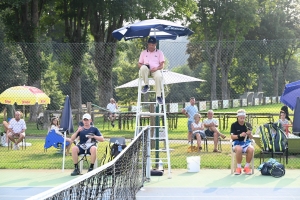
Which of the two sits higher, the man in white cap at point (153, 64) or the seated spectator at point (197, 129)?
the man in white cap at point (153, 64)

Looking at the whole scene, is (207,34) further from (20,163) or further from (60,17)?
(20,163)

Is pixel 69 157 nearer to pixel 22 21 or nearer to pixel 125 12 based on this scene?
pixel 22 21

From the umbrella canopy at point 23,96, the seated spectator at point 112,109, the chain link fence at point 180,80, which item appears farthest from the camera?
the seated spectator at point 112,109

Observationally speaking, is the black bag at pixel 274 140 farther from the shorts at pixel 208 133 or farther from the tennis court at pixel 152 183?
the shorts at pixel 208 133

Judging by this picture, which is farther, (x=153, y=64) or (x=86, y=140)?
(x=86, y=140)

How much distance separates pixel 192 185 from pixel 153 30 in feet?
11.0

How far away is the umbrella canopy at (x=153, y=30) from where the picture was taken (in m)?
12.8

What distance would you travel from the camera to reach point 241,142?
1312 cm

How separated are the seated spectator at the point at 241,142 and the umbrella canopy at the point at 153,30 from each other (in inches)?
79.6


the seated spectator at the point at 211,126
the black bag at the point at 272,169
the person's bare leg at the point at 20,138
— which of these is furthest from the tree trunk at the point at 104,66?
the black bag at the point at 272,169

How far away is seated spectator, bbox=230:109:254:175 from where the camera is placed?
1289 centimetres

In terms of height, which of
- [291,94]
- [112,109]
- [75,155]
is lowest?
[75,155]

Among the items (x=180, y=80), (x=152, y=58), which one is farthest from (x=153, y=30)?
(x=180, y=80)

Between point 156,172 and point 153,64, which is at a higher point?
point 153,64
